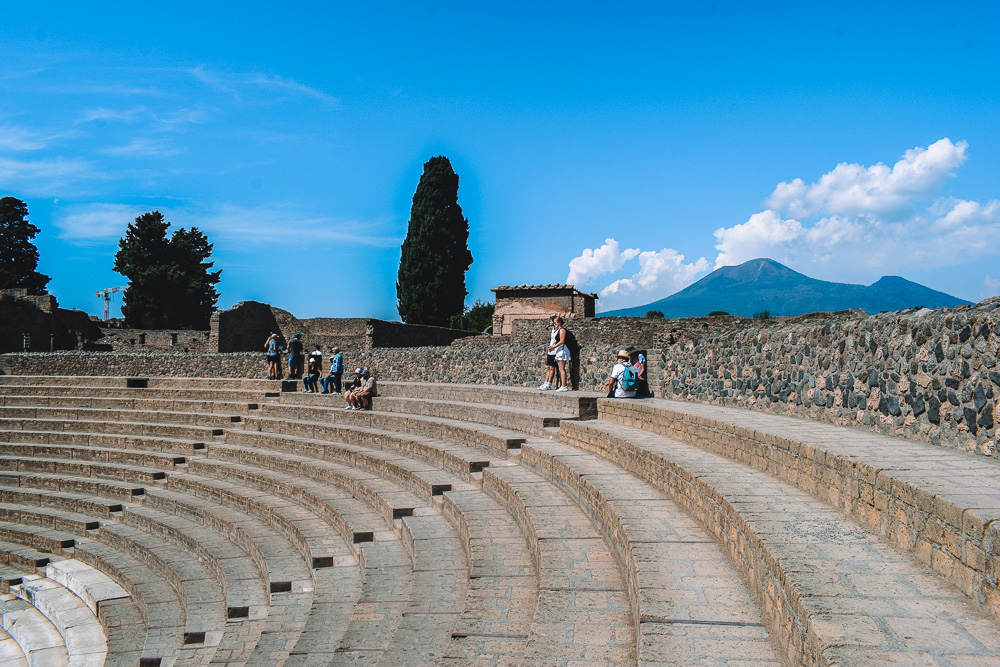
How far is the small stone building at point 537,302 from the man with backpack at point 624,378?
57.3 feet

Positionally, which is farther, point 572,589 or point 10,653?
point 10,653

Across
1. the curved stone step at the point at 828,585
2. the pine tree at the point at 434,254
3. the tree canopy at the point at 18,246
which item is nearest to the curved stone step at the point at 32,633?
the curved stone step at the point at 828,585

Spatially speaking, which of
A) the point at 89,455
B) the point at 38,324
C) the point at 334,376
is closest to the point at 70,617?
the point at 89,455

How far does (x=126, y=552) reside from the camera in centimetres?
961

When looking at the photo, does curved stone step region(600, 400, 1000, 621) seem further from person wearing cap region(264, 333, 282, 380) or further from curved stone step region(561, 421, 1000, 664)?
person wearing cap region(264, 333, 282, 380)

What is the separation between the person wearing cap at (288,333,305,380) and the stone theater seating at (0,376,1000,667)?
8.73 ft

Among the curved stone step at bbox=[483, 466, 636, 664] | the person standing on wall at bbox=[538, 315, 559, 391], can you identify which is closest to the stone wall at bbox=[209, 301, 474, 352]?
the person standing on wall at bbox=[538, 315, 559, 391]

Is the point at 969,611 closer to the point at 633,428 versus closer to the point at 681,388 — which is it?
the point at 633,428

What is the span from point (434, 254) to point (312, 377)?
21408 millimetres

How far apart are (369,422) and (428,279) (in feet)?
82.1

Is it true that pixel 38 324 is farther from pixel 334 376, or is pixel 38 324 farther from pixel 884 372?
pixel 884 372

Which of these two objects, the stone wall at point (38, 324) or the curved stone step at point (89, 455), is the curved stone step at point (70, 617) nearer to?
the curved stone step at point (89, 455)

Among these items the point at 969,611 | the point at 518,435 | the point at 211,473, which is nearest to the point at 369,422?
the point at 211,473

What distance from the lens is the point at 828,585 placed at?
2.68 metres
